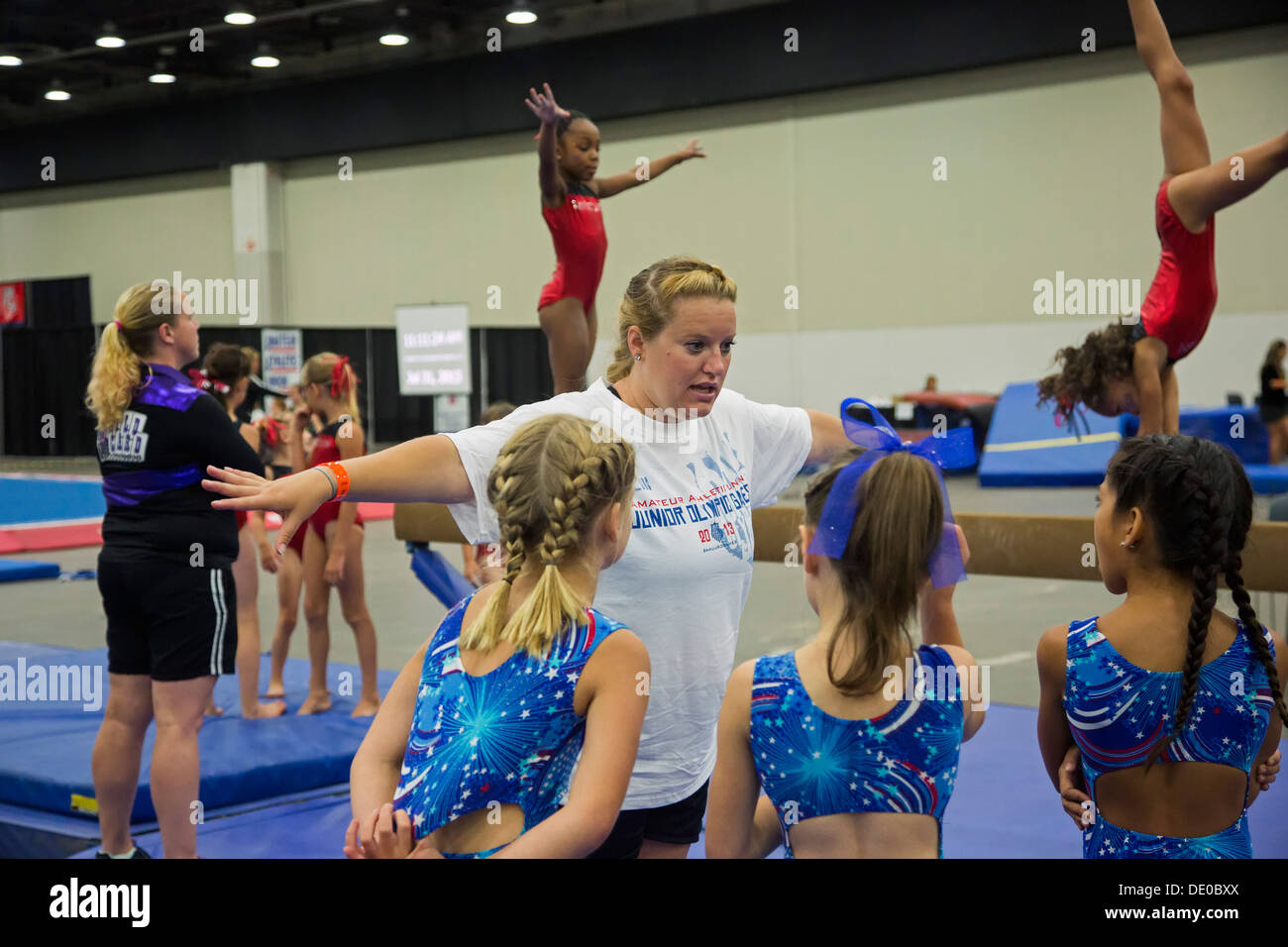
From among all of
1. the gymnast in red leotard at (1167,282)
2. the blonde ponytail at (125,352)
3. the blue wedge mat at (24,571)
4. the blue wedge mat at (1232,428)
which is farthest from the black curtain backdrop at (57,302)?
the gymnast in red leotard at (1167,282)

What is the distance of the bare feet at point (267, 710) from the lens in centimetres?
441

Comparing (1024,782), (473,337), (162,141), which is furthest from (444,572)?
(162,141)

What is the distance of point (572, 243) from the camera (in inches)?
141

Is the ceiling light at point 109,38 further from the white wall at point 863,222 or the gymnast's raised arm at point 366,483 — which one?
the gymnast's raised arm at point 366,483

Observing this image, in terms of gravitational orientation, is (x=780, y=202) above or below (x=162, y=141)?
below

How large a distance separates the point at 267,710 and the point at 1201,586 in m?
3.57

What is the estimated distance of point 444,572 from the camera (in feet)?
14.5

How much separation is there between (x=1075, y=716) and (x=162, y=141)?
18635mm

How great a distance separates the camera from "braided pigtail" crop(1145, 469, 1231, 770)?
165 cm

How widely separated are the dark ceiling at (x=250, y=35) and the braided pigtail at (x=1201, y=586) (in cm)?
1321

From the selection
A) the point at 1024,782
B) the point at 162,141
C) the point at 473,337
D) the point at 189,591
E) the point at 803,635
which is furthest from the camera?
the point at 162,141

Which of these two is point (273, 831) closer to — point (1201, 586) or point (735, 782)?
point (735, 782)
